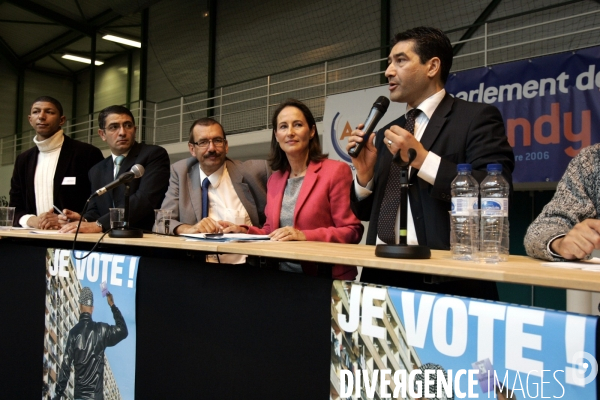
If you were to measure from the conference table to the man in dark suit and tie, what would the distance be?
0.71 ft

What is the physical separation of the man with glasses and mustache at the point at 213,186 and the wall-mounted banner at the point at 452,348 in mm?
1297

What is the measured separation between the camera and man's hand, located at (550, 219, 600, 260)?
1122 millimetres

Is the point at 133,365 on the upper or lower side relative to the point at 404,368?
lower

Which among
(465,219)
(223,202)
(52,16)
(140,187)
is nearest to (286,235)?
(465,219)

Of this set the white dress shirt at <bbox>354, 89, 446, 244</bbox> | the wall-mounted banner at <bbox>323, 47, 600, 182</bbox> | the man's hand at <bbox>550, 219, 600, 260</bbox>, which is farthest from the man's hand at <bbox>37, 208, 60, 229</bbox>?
the wall-mounted banner at <bbox>323, 47, 600, 182</bbox>

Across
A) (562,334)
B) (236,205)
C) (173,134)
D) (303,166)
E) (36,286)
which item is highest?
(173,134)

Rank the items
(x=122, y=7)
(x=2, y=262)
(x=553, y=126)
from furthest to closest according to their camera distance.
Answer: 1. (x=122, y=7)
2. (x=553, y=126)
3. (x=2, y=262)

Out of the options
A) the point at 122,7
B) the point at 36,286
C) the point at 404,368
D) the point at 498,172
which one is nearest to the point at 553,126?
the point at 498,172

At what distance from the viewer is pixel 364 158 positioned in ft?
5.13

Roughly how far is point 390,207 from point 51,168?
8.04ft

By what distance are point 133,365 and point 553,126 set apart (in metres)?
3.21

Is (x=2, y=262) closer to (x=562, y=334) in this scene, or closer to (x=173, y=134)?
(x=562, y=334)

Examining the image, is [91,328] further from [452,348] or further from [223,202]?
[452,348]

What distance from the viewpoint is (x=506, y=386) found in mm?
890
